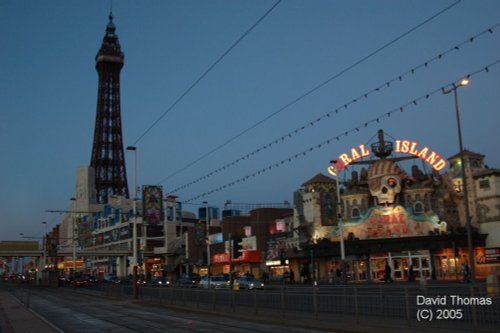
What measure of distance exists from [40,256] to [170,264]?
33.9 metres

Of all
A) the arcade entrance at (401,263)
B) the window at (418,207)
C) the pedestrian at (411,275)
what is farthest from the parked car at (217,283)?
the window at (418,207)

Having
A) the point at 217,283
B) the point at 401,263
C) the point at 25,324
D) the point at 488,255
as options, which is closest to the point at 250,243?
the point at 217,283

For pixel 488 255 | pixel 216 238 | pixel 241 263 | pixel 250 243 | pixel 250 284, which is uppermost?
pixel 216 238

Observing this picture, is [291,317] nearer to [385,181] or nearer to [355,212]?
[385,181]

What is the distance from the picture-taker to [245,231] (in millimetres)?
77312

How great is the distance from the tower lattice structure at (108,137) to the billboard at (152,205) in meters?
134

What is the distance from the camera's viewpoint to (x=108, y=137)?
177500 millimetres

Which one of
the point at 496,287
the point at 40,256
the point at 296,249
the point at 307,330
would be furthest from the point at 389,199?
the point at 40,256

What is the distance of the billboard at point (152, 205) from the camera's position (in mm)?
38812

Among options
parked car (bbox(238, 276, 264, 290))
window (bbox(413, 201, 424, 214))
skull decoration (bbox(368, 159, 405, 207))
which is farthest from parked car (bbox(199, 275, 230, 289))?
window (bbox(413, 201, 424, 214))

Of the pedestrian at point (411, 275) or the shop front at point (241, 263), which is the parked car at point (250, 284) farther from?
the shop front at point (241, 263)

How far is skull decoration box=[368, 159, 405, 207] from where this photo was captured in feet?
176

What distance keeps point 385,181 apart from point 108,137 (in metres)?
136

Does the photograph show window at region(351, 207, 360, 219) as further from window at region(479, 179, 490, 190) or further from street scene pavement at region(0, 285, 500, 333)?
street scene pavement at region(0, 285, 500, 333)
